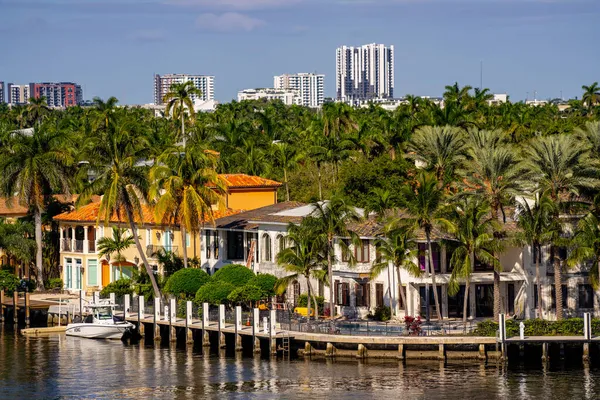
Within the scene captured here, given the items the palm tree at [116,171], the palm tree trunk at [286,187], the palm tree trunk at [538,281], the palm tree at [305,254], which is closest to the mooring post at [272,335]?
the palm tree at [305,254]

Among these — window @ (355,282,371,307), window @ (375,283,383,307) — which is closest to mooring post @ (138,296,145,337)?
window @ (355,282,371,307)

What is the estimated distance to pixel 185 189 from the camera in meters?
83.8

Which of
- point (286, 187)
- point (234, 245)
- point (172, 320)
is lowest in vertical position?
point (172, 320)

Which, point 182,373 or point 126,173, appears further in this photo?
point 126,173

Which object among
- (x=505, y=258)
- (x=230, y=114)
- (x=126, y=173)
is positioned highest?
(x=230, y=114)

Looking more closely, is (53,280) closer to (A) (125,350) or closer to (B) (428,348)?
(A) (125,350)

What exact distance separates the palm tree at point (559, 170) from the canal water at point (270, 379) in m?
8.44

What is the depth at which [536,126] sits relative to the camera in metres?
129

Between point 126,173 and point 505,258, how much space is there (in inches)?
909

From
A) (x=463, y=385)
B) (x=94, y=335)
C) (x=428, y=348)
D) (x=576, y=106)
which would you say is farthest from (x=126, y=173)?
(x=576, y=106)

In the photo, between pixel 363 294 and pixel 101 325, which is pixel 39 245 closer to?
pixel 101 325

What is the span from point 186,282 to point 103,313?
5.15m

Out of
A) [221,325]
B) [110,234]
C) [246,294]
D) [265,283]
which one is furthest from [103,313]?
[110,234]

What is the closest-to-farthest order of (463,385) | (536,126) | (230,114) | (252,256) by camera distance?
(463,385) < (252,256) < (536,126) < (230,114)
